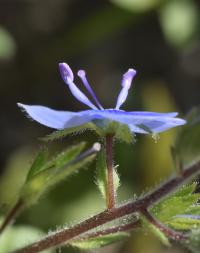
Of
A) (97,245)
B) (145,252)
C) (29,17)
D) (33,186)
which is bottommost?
(145,252)

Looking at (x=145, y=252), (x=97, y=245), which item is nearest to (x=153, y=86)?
(x=145, y=252)

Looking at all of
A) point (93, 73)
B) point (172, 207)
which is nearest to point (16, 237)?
point (172, 207)

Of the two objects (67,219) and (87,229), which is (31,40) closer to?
(67,219)

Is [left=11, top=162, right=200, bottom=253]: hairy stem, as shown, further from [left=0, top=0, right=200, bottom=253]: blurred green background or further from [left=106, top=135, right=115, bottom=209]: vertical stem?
[left=0, top=0, right=200, bottom=253]: blurred green background

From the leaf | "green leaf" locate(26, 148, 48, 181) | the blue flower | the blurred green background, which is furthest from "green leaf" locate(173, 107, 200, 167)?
the leaf

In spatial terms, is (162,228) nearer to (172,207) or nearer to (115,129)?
(172,207)

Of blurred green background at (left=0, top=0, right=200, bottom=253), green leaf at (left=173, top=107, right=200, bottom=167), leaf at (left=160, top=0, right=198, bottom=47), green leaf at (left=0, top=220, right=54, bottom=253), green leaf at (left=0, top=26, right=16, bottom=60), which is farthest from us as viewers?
leaf at (left=160, top=0, right=198, bottom=47)
